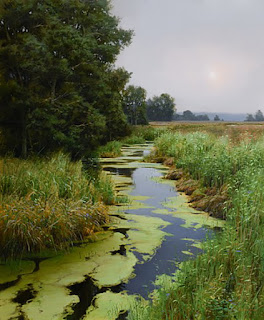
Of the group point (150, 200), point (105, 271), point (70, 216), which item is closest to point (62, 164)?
point (150, 200)

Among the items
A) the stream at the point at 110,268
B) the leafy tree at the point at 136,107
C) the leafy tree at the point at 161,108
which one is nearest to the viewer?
the stream at the point at 110,268

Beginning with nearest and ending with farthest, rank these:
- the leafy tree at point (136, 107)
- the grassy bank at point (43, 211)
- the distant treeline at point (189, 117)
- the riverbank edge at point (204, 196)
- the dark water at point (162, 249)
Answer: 1. the dark water at point (162, 249)
2. the grassy bank at point (43, 211)
3. the riverbank edge at point (204, 196)
4. the leafy tree at point (136, 107)
5. the distant treeline at point (189, 117)

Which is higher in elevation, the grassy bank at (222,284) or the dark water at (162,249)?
the grassy bank at (222,284)

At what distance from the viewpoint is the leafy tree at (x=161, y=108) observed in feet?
280

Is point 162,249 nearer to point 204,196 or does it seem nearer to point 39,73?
point 204,196

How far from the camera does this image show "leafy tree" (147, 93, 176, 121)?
85250 millimetres

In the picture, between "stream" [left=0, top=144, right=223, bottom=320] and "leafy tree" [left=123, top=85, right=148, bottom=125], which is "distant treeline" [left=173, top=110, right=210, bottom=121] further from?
"stream" [left=0, top=144, right=223, bottom=320]

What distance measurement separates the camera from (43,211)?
16.4ft

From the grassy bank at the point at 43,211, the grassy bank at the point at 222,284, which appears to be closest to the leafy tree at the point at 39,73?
the grassy bank at the point at 43,211

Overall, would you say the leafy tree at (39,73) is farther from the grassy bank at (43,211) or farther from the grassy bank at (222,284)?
the grassy bank at (222,284)

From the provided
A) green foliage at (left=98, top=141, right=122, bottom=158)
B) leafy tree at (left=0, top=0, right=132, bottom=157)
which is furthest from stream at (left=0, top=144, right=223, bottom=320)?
green foliage at (left=98, top=141, right=122, bottom=158)

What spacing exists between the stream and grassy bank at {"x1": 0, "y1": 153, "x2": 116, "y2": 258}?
0.78ft

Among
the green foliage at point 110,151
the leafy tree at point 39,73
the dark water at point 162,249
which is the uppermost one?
the leafy tree at point 39,73

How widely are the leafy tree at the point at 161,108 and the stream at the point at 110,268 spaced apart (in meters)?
79.5
